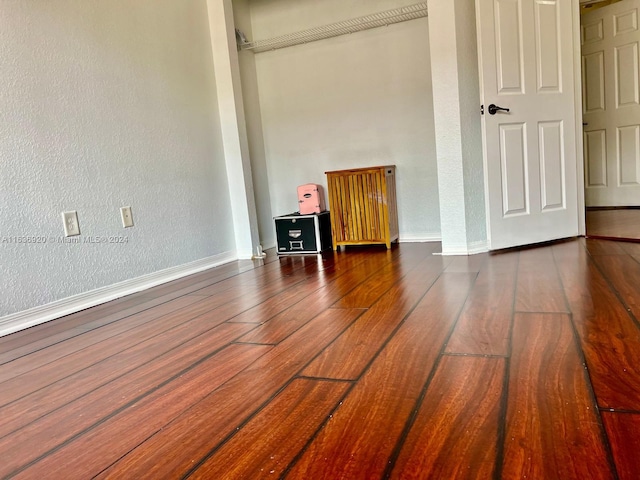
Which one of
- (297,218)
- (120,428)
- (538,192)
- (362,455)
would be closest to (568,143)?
(538,192)

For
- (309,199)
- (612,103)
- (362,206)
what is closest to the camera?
(362,206)

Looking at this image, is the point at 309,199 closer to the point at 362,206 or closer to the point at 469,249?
the point at 362,206

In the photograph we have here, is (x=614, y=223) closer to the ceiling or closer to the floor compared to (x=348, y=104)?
closer to the floor

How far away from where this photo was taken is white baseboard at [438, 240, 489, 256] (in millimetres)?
2686

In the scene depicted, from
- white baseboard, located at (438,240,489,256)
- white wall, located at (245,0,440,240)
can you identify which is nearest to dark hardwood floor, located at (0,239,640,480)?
white baseboard, located at (438,240,489,256)

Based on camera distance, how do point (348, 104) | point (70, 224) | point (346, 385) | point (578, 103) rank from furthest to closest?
point (348, 104) < point (578, 103) < point (70, 224) < point (346, 385)

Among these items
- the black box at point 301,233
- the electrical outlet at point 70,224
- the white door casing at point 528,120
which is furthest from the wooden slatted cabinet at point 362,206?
the electrical outlet at point 70,224

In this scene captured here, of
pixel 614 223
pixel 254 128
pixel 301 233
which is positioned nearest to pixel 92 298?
pixel 301 233

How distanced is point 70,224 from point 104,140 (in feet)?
1.56

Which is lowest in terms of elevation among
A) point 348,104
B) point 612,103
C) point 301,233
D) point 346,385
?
point 346,385

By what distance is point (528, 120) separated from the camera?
270cm

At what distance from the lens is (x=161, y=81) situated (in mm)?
2674

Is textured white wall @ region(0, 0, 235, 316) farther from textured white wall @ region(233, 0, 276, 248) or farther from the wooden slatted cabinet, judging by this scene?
the wooden slatted cabinet

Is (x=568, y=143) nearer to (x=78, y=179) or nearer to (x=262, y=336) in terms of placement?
(x=262, y=336)
